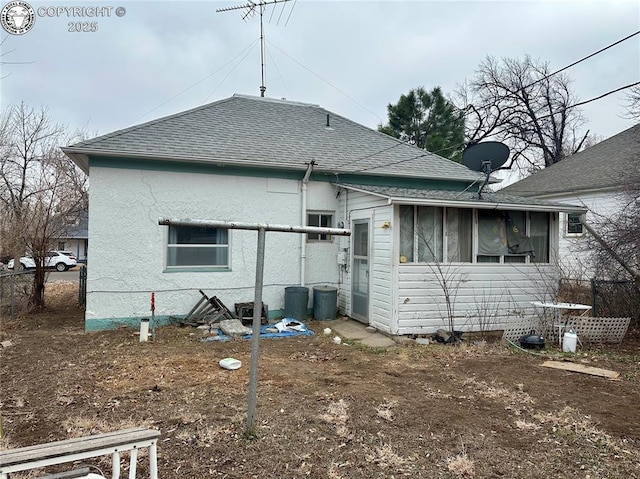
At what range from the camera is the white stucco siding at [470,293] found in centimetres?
744

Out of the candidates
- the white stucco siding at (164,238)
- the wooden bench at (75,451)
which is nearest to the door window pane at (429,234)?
the white stucco siding at (164,238)

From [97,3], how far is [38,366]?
19.7 ft

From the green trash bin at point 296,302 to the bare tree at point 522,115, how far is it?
20.5m

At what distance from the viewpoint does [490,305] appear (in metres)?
7.96

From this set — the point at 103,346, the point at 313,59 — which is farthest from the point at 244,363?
the point at 313,59

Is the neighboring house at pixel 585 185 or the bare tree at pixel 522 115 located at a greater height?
the bare tree at pixel 522 115

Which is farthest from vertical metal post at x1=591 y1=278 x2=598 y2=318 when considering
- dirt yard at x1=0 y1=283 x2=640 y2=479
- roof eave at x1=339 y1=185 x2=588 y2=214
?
roof eave at x1=339 y1=185 x2=588 y2=214

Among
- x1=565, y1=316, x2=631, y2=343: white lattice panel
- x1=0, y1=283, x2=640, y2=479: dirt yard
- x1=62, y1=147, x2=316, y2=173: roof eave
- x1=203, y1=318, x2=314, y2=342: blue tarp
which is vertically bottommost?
x1=0, y1=283, x2=640, y2=479: dirt yard

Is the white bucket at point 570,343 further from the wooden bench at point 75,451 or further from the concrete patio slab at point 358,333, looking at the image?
the wooden bench at point 75,451

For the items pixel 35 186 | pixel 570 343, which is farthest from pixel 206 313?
pixel 35 186

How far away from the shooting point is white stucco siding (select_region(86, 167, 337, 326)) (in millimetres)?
7797

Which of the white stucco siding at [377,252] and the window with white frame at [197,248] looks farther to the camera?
the window with white frame at [197,248]

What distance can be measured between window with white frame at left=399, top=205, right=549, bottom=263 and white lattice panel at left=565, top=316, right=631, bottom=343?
155cm

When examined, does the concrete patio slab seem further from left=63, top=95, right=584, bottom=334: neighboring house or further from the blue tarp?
the blue tarp
